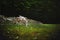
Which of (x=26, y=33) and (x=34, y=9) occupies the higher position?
(x=34, y=9)

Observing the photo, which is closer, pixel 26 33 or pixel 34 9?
pixel 26 33

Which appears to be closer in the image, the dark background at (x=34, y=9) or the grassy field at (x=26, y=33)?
the grassy field at (x=26, y=33)

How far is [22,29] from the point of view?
7.28 meters

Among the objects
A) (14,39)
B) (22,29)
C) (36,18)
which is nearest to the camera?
(14,39)

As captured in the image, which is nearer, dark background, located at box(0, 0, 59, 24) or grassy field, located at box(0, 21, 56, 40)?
grassy field, located at box(0, 21, 56, 40)

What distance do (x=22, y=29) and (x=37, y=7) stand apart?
9.57ft

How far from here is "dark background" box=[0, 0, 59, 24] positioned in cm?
985

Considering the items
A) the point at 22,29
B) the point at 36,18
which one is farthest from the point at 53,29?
the point at 36,18

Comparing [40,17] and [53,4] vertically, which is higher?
[53,4]

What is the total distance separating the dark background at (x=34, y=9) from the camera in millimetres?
9852

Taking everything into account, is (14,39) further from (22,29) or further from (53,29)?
(53,29)

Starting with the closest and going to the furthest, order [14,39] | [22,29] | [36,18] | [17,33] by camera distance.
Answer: [14,39] < [17,33] < [22,29] < [36,18]

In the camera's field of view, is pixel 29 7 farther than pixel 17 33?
Yes

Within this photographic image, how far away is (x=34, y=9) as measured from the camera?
9.92 metres
